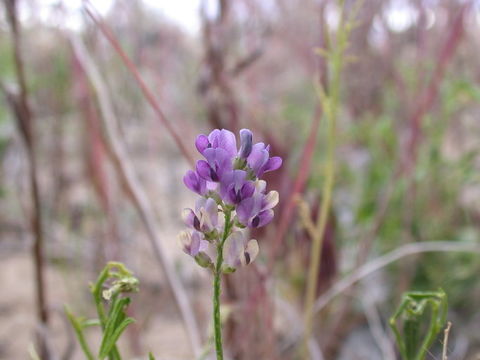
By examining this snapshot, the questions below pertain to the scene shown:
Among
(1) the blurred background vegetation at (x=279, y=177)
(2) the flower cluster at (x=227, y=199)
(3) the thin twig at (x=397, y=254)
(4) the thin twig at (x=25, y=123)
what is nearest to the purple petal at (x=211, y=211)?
(2) the flower cluster at (x=227, y=199)

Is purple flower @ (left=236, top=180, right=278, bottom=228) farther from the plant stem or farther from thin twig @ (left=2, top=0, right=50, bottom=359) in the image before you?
thin twig @ (left=2, top=0, right=50, bottom=359)

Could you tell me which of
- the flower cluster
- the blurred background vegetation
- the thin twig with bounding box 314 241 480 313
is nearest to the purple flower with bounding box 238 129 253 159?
the flower cluster

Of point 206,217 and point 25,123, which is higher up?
point 25,123

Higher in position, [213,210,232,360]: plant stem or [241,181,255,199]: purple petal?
[241,181,255,199]: purple petal

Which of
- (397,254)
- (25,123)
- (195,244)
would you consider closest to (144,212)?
(25,123)

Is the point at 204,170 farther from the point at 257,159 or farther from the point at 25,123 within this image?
the point at 25,123

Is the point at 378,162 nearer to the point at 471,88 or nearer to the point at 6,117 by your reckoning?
the point at 471,88
